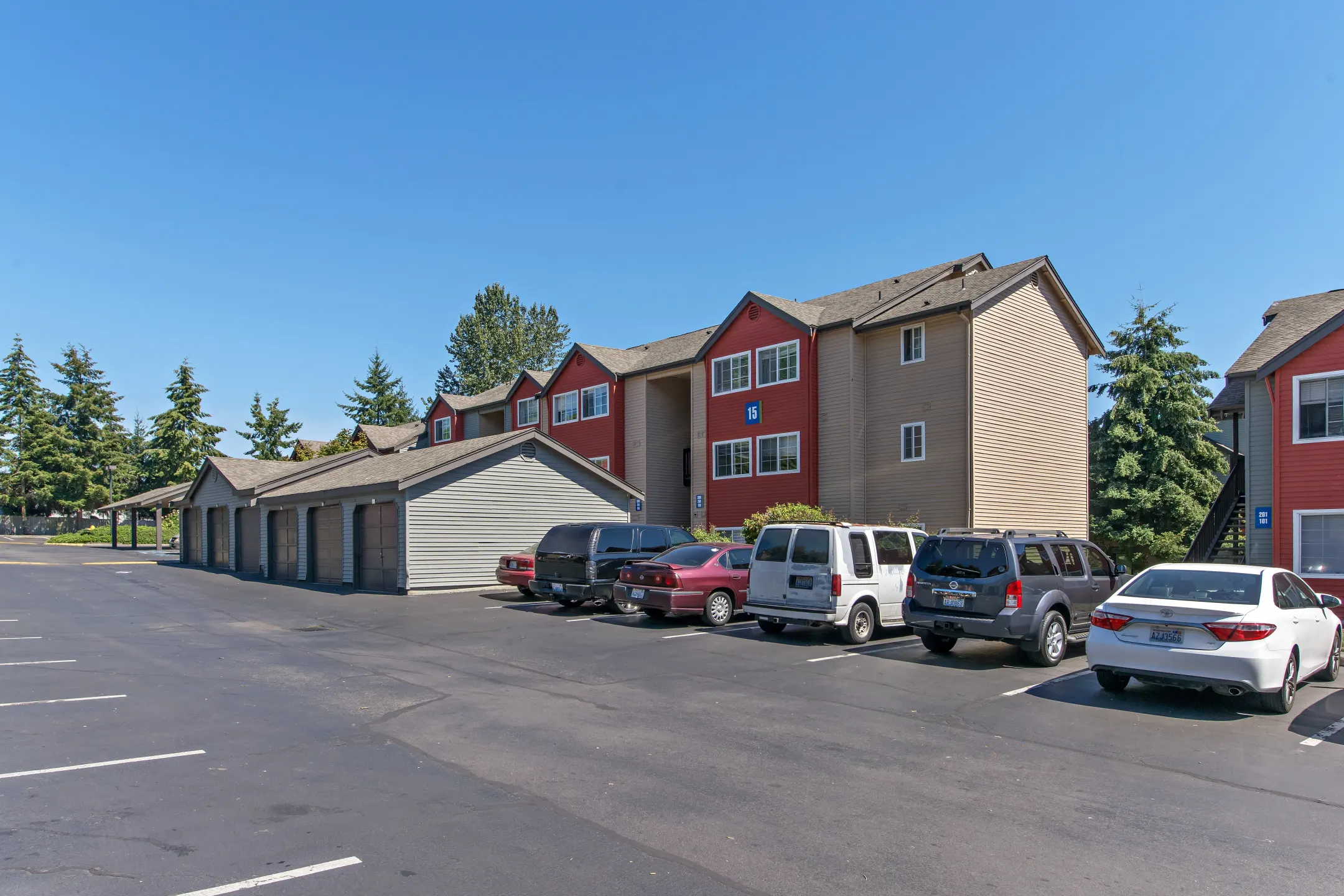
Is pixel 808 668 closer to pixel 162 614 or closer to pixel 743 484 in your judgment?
pixel 162 614

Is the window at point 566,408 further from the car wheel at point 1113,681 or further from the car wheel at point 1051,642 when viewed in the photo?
the car wheel at point 1113,681

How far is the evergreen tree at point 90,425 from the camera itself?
75188mm

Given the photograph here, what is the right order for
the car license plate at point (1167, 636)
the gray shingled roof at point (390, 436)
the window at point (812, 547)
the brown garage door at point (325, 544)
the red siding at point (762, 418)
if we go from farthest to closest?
the gray shingled roof at point (390, 436)
the red siding at point (762, 418)
the brown garage door at point (325, 544)
the window at point (812, 547)
the car license plate at point (1167, 636)

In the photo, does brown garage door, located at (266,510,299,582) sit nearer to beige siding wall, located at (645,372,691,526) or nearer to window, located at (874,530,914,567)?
beige siding wall, located at (645,372,691,526)

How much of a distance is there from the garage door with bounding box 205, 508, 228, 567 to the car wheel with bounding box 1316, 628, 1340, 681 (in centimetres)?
3736

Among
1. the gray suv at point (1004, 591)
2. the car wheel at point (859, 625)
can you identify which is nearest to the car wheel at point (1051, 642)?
the gray suv at point (1004, 591)

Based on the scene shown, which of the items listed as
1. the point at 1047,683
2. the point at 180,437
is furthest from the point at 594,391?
the point at 180,437

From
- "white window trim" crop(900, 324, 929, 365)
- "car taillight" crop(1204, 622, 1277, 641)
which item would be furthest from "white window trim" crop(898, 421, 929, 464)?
"car taillight" crop(1204, 622, 1277, 641)

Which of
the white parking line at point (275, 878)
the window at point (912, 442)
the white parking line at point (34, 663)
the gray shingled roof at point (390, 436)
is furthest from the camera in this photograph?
the gray shingled roof at point (390, 436)

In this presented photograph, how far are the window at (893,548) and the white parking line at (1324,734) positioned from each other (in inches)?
258

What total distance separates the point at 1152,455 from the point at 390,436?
139 feet

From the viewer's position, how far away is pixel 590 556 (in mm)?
18953

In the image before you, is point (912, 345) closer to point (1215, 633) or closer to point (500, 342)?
point (1215, 633)

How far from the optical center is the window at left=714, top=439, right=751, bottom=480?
32.5 m
